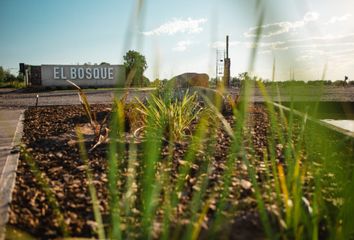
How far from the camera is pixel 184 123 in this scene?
235 cm

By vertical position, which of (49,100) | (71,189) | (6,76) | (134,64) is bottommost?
(71,189)

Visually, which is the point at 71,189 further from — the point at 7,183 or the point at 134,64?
the point at 134,64

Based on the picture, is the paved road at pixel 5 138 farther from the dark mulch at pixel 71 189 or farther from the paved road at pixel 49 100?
the paved road at pixel 49 100

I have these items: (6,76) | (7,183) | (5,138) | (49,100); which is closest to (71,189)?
(7,183)

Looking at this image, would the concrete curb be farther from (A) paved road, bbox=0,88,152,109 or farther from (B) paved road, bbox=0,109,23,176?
(A) paved road, bbox=0,88,152,109

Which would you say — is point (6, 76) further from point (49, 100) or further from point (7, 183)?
point (7, 183)

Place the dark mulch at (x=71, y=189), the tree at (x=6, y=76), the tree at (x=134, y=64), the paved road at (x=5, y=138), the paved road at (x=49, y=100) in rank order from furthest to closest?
the tree at (x=6, y=76) → the paved road at (x=49, y=100) → the paved road at (x=5, y=138) → the dark mulch at (x=71, y=189) → the tree at (x=134, y=64)

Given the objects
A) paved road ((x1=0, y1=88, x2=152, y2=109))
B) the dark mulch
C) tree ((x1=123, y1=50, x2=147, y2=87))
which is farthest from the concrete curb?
paved road ((x1=0, y1=88, x2=152, y2=109))

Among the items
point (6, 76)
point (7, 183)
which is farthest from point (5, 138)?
point (6, 76)

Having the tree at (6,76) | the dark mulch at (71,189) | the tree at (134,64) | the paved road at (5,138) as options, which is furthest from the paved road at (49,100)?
the tree at (6,76)

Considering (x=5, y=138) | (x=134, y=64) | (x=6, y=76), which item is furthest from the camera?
(x=6, y=76)

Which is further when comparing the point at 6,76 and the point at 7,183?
the point at 6,76

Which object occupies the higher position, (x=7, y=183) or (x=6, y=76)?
(x=6, y=76)

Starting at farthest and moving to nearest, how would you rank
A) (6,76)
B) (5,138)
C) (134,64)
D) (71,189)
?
(6,76)
(5,138)
(71,189)
(134,64)
